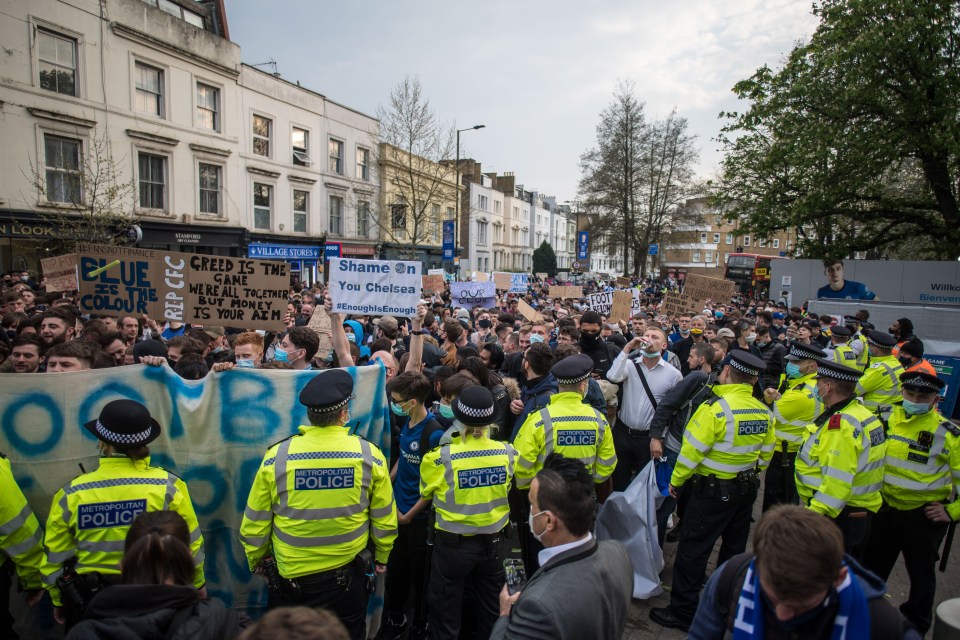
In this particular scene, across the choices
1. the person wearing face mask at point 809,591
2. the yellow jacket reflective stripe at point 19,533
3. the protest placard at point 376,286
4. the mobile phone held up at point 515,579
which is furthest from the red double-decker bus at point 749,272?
the yellow jacket reflective stripe at point 19,533

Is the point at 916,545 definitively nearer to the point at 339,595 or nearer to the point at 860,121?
the point at 339,595

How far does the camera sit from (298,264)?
26.4 metres

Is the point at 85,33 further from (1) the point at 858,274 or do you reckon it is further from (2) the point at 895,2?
(1) the point at 858,274

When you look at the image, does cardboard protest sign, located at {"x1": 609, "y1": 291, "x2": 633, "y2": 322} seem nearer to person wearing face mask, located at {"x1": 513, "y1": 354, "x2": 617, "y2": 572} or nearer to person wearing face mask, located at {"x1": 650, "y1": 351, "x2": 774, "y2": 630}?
person wearing face mask, located at {"x1": 650, "y1": 351, "x2": 774, "y2": 630}

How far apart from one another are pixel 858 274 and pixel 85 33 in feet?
90.2

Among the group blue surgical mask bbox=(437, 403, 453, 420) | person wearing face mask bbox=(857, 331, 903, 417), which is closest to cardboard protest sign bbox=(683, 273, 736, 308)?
person wearing face mask bbox=(857, 331, 903, 417)

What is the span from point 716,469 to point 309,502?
305 cm

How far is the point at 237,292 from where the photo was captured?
561 cm

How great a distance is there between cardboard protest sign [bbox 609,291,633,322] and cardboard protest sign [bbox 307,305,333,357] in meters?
5.53

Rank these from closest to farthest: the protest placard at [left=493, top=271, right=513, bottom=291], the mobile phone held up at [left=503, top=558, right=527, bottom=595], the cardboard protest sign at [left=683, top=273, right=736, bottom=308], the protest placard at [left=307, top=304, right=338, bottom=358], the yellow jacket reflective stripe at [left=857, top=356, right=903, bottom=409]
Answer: the mobile phone held up at [left=503, top=558, right=527, bottom=595] < the yellow jacket reflective stripe at [left=857, top=356, right=903, bottom=409] < the protest placard at [left=307, top=304, right=338, bottom=358] < the cardboard protest sign at [left=683, top=273, right=736, bottom=308] < the protest placard at [left=493, top=271, right=513, bottom=291]

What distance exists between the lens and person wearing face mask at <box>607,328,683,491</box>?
18.1ft

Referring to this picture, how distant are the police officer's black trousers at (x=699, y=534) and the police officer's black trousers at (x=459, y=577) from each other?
1.61 meters

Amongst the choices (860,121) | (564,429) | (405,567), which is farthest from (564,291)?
(405,567)

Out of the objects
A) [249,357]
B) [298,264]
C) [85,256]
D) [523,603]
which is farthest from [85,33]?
[523,603]
